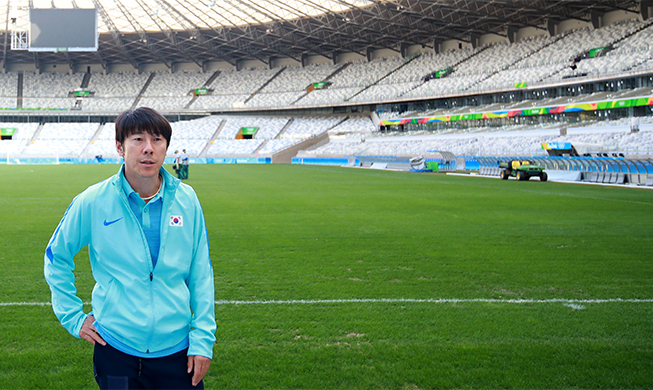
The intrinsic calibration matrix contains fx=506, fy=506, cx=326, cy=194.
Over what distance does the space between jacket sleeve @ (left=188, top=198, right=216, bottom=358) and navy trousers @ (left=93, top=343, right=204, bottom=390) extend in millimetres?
138

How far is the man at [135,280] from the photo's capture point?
8.14 ft

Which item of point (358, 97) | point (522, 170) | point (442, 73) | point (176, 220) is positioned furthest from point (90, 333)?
point (358, 97)

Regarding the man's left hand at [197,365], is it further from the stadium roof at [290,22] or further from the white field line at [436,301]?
the stadium roof at [290,22]

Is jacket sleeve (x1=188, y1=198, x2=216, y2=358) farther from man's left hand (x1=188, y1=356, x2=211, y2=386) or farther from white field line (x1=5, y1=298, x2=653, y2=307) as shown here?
white field line (x1=5, y1=298, x2=653, y2=307)

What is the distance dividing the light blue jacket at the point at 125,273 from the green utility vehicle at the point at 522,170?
105 feet

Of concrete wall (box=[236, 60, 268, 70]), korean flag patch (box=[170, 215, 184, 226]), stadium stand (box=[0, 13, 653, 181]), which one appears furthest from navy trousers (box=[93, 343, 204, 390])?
concrete wall (box=[236, 60, 268, 70])

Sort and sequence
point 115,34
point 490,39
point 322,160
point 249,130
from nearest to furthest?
point 322,160 → point 490,39 → point 115,34 → point 249,130

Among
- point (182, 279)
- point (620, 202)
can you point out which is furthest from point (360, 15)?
point (182, 279)

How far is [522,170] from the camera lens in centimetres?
3191

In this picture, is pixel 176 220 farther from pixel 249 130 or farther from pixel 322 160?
pixel 249 130

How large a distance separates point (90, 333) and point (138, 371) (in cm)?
30

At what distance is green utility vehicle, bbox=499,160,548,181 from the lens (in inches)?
1242

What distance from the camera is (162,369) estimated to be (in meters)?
2.51

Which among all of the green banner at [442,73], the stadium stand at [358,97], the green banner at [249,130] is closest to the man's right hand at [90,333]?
the stadium stand at [358,97]
